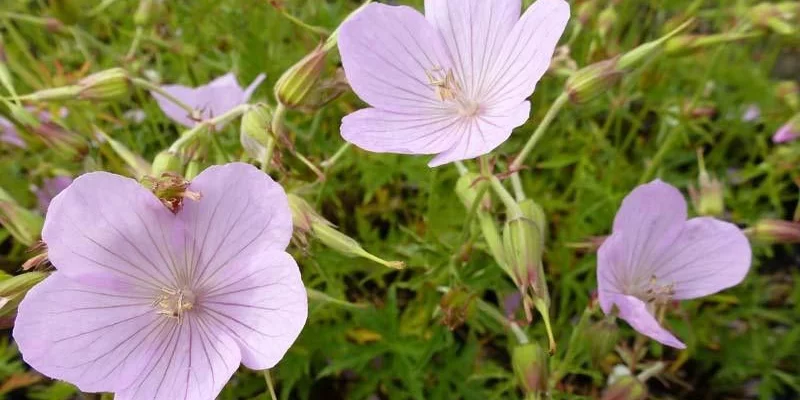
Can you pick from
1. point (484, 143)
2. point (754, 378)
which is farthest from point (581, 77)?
point (754, 378)

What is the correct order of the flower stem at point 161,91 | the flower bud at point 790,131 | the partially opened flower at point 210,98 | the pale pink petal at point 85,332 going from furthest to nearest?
the flower bud at point 790,131, the partially opened flower at point 210,98, the flower stem at point 161,91, the pale pink petal at point 85,332

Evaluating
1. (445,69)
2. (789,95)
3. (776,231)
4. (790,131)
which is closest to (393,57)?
(445,69)

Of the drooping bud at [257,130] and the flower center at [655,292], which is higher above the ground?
the drooping bud at [257,130]

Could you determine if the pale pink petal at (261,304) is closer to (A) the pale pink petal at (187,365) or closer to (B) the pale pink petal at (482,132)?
(A) the pale pink petal at (187,365)

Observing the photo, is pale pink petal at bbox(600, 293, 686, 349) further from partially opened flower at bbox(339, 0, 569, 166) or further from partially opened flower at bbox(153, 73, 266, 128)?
partially opened flower at bbox(153, 73, 266, 128)

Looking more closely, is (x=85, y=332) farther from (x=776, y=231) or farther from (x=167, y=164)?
(x=776, y=231)

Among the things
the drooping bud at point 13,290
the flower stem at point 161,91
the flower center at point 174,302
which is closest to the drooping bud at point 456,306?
the flower center at point 174,302

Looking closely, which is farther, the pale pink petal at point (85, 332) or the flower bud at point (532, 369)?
the flower bud at point (532, 369)

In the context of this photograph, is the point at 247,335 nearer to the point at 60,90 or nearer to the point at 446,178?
the point at 60,90
